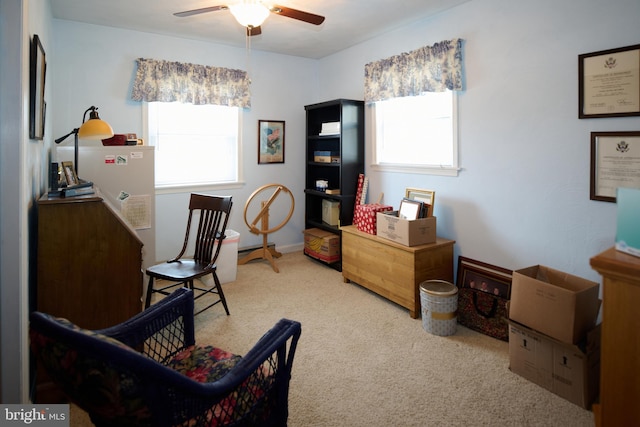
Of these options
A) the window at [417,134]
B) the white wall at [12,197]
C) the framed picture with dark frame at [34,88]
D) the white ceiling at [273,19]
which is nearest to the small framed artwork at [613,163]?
the window at [417,134]

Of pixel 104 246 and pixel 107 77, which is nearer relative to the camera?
pixel 104 246

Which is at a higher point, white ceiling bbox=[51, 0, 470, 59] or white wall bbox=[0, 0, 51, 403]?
white ceiling bbox=[51, 0, 470, 59]

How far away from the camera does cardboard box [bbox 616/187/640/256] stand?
1.42m

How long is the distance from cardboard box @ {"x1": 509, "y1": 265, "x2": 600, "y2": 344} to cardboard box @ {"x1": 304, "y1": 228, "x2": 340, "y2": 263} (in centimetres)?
227

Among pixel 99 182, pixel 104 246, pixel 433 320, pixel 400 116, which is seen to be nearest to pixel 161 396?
pixel 104 246

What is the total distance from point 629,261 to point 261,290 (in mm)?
2997

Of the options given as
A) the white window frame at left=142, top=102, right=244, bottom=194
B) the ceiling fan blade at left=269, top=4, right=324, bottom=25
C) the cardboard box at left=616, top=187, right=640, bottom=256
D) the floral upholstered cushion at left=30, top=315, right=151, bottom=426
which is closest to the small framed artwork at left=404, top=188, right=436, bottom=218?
the ceiling fan blade at left=269, top=4, right=324, bottom=25

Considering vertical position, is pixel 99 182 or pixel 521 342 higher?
pixel 99 182

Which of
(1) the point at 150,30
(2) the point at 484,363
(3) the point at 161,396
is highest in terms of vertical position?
(1) the point at 150,30

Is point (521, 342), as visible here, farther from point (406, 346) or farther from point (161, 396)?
point (161, 396)

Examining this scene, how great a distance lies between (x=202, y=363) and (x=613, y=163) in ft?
8.65

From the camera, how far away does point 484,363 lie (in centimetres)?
247

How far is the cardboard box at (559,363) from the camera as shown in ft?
6.70

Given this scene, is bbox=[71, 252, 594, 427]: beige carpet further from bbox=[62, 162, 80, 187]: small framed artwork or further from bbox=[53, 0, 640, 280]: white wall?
bbox=[62, 162, 80, 187]: small framed artwork
